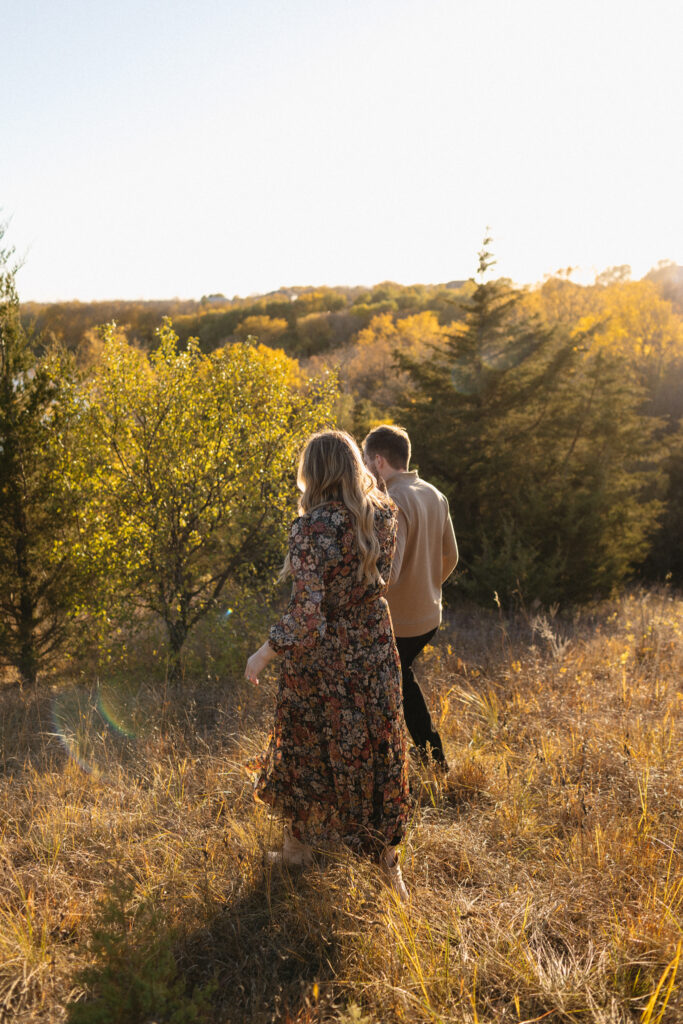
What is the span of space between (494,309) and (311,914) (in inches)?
333

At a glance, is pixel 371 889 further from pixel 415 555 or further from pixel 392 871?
pixel 415 555

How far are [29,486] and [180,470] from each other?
1.70 metres

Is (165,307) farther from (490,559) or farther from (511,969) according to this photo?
(511,969)

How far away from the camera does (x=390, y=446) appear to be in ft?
9.77

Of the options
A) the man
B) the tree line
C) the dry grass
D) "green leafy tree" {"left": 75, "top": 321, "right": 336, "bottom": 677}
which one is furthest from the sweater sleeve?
"green leafy tree" {"left": 75, "top": 321, "right": 336, "bottom": 677}

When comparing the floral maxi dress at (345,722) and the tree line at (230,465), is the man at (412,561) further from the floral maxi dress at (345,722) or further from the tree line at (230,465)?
the tree line at (230,465)

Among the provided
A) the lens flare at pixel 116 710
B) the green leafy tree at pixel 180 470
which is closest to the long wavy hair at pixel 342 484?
the lens flare at pixel 116 710

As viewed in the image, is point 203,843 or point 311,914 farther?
point 203,843

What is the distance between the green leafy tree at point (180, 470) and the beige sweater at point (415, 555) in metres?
3.52

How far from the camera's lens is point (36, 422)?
6371mm

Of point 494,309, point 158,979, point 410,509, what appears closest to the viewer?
point 158,979

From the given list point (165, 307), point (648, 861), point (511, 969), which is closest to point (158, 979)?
point (511, 969)

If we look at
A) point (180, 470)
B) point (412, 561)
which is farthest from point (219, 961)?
point (180, 470)

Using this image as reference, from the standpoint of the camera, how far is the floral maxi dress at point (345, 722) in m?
2.24
